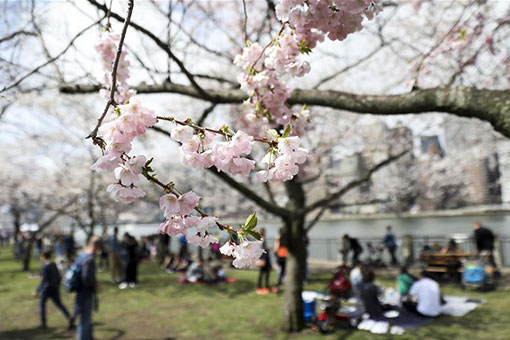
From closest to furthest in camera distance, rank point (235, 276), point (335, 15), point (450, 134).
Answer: point (335, 15) < point (235, 276) < point (450, 134)

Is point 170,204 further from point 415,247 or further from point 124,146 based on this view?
point 415,247

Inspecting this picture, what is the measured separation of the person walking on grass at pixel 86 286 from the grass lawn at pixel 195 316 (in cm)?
149

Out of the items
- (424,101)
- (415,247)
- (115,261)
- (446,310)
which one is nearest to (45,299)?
(115,261)

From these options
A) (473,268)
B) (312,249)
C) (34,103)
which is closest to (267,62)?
(473,268)

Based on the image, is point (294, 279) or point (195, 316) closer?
point (294, 279)

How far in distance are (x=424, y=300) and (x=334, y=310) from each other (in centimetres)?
205

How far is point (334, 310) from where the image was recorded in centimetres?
701

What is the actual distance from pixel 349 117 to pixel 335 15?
1234cm

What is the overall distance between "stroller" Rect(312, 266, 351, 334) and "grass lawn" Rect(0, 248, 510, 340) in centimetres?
20

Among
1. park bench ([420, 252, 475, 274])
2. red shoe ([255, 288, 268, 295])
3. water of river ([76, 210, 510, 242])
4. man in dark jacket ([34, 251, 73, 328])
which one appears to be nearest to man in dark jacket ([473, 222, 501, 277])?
park bench ([420, 252, 475, 274])

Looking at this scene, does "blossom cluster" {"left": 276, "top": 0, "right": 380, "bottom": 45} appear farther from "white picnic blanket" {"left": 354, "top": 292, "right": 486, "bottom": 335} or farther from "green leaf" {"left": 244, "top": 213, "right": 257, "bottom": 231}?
"white picnic blanket" {"left": 354, "top": 292, "right": 486, "bottom": 335}

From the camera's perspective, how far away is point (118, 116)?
1413 mm

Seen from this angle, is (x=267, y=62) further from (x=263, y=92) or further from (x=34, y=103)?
(x=34, y=103)

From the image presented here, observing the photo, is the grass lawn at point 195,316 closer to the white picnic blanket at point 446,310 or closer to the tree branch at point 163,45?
the white picnic blanket at point 446,310
